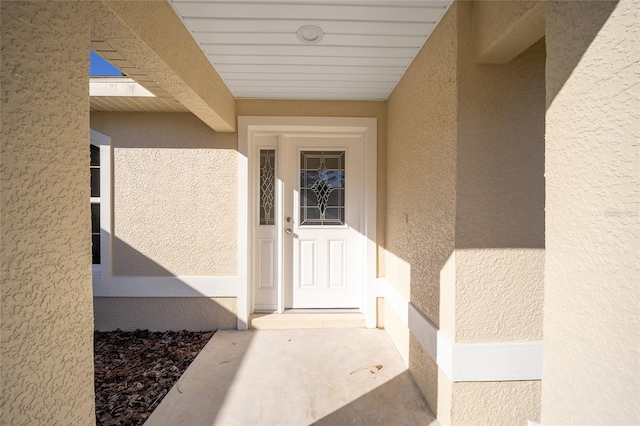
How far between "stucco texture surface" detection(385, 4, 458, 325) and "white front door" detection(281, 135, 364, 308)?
2.55 feet

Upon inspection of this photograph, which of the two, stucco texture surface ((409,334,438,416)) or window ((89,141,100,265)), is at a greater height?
window ((89,141,100,265))

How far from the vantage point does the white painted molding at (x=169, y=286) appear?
3973 mm

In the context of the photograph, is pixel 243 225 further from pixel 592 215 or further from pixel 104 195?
pixel 592 215

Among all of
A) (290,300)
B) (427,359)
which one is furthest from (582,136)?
(290,300)

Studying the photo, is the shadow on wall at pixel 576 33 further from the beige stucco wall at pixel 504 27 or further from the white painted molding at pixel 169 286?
the white painted molding at pixel 169 286

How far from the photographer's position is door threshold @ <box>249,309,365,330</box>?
399cm

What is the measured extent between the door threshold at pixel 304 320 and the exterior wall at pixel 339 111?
0.94 m

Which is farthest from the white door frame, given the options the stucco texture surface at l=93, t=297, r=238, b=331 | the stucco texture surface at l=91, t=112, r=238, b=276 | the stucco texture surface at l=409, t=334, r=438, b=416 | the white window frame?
the white window frame

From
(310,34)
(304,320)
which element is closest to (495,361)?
(304,320)

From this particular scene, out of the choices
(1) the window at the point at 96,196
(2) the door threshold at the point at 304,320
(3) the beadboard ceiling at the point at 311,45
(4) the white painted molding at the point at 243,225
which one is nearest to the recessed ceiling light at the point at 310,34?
(3) the beadboard ceiling at the point at 311,45

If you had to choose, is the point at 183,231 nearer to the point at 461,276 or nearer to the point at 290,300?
the point at 290,300

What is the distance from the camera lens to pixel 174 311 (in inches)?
157

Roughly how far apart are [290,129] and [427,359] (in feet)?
10.2

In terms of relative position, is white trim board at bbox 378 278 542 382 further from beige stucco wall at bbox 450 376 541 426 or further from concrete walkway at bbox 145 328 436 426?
concrete walkway at bbox 145 328 436 426
